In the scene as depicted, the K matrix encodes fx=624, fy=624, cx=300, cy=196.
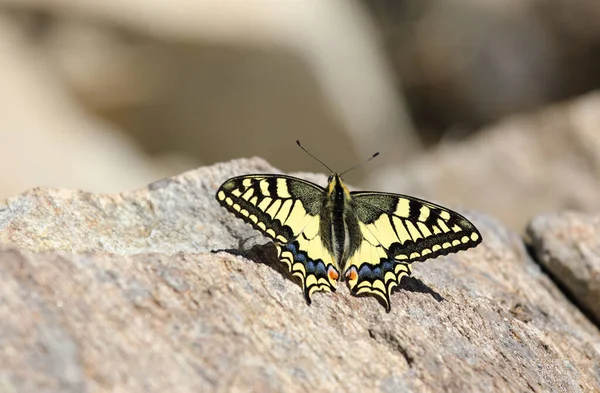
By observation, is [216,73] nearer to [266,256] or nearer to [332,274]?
[266,256]

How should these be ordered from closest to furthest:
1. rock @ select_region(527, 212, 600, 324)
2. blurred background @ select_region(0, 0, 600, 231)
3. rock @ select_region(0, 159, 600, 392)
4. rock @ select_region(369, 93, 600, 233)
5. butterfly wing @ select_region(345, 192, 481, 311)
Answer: rock @ select_region(0, 159, 600, 392) → butterfly wing @ select_region(345, 192, 481, 311) → rock @ select_region(527, 212, 600, 324) → rock @ select_region(369, 93, 600, 233) → blurred background @ select_region(0, 0, 600, 231)

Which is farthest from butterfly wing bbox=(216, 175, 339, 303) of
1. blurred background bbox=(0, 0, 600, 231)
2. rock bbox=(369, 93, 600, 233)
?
blurred background bbox=(0, 0, 600, 231)

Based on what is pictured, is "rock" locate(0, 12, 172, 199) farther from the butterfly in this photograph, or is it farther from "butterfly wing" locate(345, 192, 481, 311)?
"butterfly wing" locate(345, 192, 481, 311)

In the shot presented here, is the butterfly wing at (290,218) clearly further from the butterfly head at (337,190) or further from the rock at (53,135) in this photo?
the rock at (53,135)

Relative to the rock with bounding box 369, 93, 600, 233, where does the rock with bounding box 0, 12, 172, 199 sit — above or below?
above

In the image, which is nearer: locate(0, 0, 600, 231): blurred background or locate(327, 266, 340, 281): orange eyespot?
locate(327, 266, 340, 281): orange eyespot

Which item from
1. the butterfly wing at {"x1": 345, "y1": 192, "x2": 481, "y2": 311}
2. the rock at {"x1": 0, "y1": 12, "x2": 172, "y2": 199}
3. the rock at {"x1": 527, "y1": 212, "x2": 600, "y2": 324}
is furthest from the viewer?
the rock at {"x1": 0, "y1": 12, "x2": 172, "y2": 199}

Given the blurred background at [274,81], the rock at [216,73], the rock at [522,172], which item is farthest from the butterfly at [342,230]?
the rock at [216,73]
